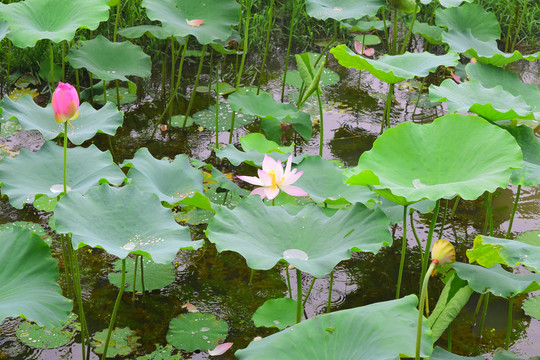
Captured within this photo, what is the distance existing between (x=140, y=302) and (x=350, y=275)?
0.79 meters

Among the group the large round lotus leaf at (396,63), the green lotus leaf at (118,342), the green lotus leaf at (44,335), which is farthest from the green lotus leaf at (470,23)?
the green lotus leaf at (44,335)

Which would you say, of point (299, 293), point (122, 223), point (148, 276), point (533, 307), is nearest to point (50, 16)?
point (148, 276)

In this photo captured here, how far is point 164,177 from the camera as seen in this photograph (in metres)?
2.03

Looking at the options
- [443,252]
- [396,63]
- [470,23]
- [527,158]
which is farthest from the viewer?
[470,23]

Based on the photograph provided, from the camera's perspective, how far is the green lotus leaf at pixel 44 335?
6.35ft

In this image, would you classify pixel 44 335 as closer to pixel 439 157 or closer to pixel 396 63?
pixel 439 157

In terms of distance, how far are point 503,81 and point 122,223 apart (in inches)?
65.1

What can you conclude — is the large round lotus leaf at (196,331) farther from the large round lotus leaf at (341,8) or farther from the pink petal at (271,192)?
the large round lotus leaf at (341,8)

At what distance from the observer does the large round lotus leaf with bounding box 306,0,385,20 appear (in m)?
2.84

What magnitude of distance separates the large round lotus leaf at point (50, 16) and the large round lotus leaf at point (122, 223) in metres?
1.07

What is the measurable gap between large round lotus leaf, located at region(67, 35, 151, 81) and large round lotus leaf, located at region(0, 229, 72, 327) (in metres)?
1.35

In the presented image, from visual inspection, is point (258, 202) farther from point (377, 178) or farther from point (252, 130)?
point (252, 130)

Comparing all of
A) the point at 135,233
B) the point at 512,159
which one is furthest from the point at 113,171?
the point at 512,159

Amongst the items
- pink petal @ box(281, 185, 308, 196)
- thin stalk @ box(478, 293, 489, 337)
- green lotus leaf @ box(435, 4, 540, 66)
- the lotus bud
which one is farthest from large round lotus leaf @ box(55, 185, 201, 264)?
green lotus leaf @ box(435, 4, 540, 66)
